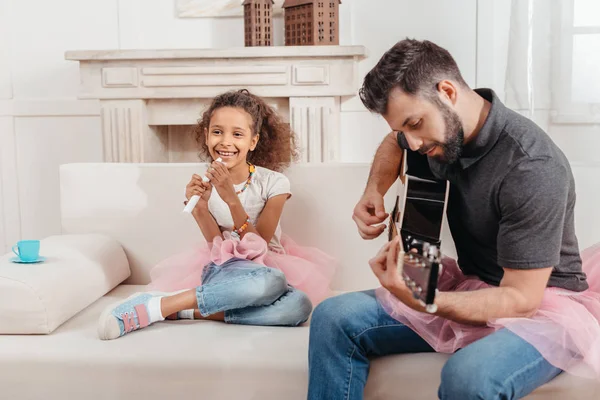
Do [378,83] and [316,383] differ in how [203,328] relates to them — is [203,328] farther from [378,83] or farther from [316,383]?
[378,83]

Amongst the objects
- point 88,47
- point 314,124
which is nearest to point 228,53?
point 314,124

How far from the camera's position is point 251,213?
2.10 metres

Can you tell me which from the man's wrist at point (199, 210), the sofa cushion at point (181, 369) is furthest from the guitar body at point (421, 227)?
the man's wrist at point (199, 210)

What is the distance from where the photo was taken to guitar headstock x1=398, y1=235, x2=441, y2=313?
3.55 feet

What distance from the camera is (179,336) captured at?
5.60 feet

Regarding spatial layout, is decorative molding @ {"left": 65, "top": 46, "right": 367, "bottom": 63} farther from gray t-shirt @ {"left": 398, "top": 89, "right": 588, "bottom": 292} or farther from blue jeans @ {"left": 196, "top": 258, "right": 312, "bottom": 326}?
gray t-shirt @ {"left": 398, "top": 89, "right": 588, "bottom": 292}

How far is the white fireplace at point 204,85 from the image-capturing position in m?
3.19

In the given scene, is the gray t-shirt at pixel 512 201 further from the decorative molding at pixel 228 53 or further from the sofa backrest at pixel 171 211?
the decorative molding at pixel 228 53

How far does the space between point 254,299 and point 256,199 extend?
39 centimetres

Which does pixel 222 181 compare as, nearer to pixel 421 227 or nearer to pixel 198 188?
pixel 198 188

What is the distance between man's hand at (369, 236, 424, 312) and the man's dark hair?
0.29 metres

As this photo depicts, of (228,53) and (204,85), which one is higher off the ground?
(228,53)

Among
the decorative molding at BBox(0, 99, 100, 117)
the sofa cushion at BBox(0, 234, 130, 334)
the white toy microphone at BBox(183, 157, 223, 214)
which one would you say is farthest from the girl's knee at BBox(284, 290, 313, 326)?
the decorative molding at BBox(0, 99, 100, 117)

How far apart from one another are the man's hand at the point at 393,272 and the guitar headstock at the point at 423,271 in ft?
0.20
